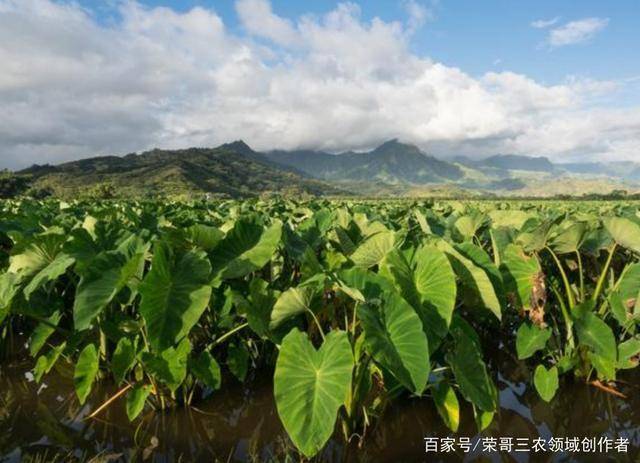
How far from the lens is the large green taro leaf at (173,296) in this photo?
2.33 meters

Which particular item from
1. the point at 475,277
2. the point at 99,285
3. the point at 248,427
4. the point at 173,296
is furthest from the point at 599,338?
the point at 99,285

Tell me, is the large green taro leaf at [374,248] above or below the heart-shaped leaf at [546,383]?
above

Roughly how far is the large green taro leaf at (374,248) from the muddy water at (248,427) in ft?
3.44

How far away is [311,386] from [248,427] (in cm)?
116

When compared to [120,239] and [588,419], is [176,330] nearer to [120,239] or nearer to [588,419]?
[120,239]

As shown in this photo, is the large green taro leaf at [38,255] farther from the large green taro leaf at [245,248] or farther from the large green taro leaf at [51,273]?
the large green taro leaf at [245,248]

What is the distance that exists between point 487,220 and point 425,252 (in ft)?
6.14

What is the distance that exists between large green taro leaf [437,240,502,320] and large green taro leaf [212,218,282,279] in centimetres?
103

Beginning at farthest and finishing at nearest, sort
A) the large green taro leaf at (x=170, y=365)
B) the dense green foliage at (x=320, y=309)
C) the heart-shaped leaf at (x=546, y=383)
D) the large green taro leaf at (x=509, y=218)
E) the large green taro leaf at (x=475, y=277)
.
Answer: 1. the large green taro leaf at (x=509, y=218)
2. the heart-shaped leaf at (x=546, y=383)
3. the large green taro leaf at (x=170, y=365)
4. the large green taro leaf at (x=475, y=277)
5. the dense green foliage at (x=320, y=309)

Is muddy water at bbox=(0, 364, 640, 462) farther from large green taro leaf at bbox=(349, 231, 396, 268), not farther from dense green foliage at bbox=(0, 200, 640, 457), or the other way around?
large green taro leaf at bbox=(349, 231, 396, 268)

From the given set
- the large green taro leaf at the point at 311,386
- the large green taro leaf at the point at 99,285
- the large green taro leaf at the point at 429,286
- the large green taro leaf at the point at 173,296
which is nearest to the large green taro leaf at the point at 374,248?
the large green taro leaf at the point at 429,286

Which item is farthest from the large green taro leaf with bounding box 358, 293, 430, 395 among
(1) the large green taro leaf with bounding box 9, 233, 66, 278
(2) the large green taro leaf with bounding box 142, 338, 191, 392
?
(1) the large green taro leaf with bounding box 9, 233, 66, 278

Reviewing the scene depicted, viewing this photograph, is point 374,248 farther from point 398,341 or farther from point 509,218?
point 509,218

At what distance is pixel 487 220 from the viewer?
4.06 metres
